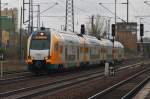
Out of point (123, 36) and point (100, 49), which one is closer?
point (100, 49)

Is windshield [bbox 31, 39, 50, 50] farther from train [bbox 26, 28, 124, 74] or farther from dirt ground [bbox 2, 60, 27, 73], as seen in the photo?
dirt ground [bbox 2, 60, 27, 73]

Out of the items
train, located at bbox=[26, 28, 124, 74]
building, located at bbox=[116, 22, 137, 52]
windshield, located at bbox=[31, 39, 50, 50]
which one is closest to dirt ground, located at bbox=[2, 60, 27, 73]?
train, located at bbox=[26, 28, 124, 74]

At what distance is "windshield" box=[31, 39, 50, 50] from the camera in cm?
3694

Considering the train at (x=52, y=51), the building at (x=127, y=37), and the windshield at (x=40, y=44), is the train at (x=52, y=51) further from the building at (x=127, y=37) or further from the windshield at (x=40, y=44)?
the building at (x=127, y=37)

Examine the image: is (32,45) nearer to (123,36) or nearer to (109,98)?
(109,98)

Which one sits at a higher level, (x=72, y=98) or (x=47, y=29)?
(x=47, y=29)

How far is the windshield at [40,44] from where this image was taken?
36.9 meters

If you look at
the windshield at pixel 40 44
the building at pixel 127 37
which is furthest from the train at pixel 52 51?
the building at pixel 127 37

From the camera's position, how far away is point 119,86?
2786cm

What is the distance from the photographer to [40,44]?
122 feet

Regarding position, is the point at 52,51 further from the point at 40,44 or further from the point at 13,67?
the point at 13,67

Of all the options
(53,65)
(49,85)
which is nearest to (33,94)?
(49,85)

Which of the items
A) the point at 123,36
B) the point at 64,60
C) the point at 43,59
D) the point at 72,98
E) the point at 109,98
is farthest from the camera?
the point at 123,36

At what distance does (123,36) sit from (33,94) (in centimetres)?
13310
